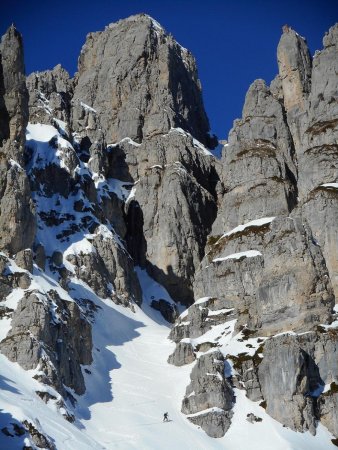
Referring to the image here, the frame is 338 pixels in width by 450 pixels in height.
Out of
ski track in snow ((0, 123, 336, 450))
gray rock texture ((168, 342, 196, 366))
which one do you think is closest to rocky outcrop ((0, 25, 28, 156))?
ski track in snow ((0, 123, 336, 450))

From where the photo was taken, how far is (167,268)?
159500mm

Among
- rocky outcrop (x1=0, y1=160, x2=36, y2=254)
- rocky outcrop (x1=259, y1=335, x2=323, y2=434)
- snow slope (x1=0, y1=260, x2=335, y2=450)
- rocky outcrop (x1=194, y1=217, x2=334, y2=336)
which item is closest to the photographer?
snow slope (x1=0, y1=260, x2=335, y2=450)

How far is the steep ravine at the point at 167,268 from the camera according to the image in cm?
10062

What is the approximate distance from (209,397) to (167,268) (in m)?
57.2

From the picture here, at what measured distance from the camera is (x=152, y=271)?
531 ft

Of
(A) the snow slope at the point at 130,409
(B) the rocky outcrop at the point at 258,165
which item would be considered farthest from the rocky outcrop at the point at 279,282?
(B) the rocky outcrop at the point at 258,165

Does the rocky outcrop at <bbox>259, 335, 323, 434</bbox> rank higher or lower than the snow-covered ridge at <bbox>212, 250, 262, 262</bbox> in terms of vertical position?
lower

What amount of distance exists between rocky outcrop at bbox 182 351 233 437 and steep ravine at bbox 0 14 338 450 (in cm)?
20

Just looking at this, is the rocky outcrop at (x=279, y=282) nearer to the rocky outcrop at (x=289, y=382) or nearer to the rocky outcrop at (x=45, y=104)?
the rocky outcrop at (x=289, y=382)

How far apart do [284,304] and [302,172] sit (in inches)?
1315

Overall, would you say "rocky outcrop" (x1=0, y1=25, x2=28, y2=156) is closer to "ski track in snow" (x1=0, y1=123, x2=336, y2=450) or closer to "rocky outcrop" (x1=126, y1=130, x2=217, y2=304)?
"ski track in snow" (x1=0, y1=123, x2=336, y2=450)

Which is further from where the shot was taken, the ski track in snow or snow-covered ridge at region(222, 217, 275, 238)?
snow-covered ridge at region(222, 217, 275, 238)

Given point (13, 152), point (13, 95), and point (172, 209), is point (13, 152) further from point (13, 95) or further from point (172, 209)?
point (172, 209)

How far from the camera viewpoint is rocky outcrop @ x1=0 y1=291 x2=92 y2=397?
99.6m
